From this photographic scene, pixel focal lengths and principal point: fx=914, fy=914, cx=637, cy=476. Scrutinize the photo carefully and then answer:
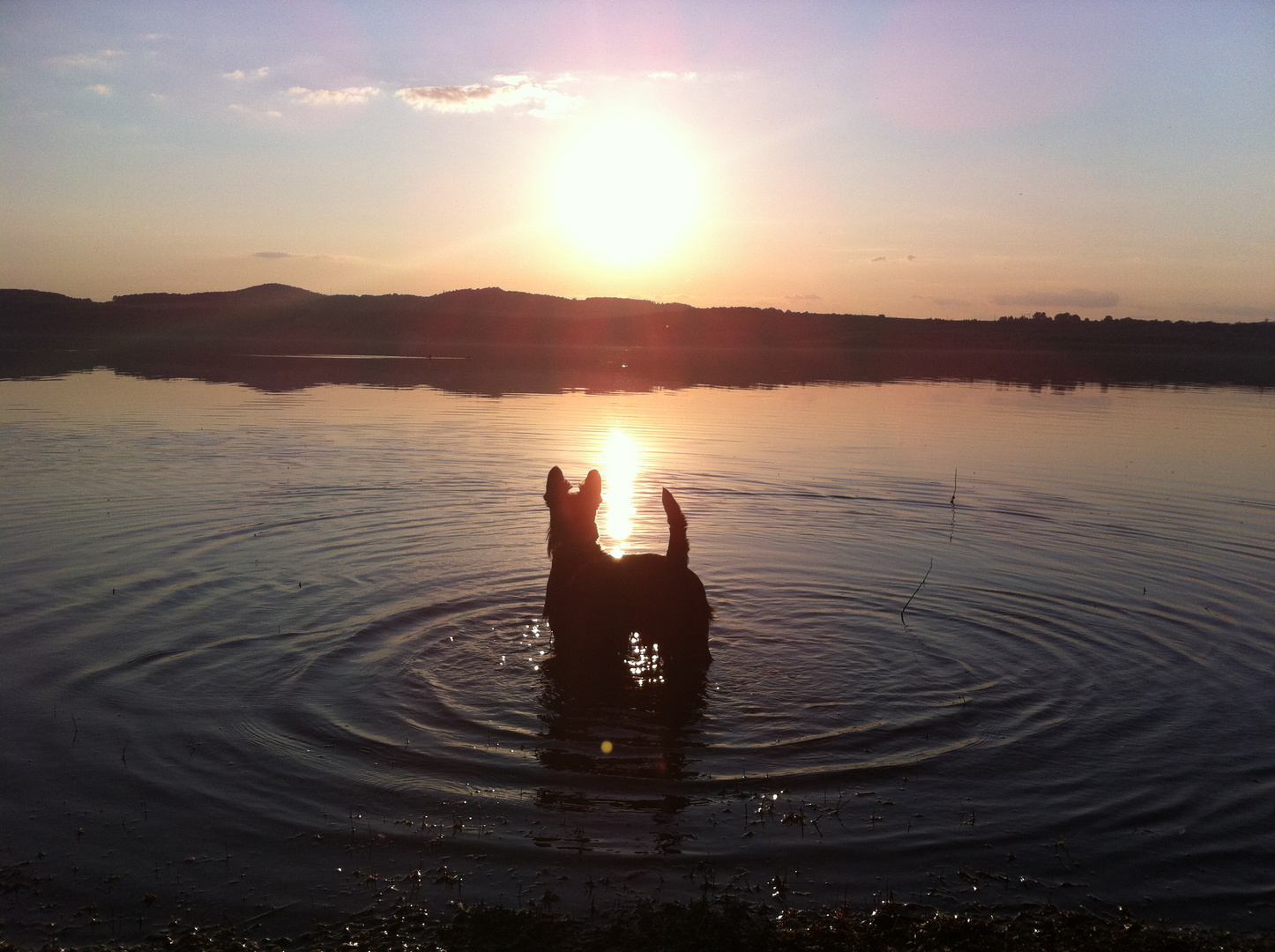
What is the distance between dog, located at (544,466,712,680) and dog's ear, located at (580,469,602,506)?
0.10ft

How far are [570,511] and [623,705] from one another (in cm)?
233

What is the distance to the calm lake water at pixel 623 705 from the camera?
545 cm

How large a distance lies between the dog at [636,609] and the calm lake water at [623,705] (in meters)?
0.42

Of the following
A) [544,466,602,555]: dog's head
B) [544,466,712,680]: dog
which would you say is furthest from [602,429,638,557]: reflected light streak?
[544,466,712,680]: dog

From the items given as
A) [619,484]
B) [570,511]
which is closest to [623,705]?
[570,511]

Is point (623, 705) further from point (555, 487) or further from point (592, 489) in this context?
point (555, 487)

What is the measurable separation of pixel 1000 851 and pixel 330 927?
3990 mm

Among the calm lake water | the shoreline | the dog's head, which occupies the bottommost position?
the shoreline

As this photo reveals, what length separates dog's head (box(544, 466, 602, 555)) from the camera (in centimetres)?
958

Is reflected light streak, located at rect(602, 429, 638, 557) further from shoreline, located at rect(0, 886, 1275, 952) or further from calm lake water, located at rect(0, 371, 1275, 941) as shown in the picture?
shoreline, located at rect(0, 886, 1275, 952)

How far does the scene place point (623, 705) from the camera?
8.16m

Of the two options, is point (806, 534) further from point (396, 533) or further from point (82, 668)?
point (82, 668)

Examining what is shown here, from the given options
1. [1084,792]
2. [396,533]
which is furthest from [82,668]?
[1084,792]

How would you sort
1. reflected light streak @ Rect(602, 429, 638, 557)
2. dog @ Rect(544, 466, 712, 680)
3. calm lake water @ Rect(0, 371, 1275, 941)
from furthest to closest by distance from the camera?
reflected light streak @ Rect(602, 429, 638, 557) → dog @ Rect(544, 466, 712, 680) → calm lake water @ Rect(0, 371, 1275, 941)
